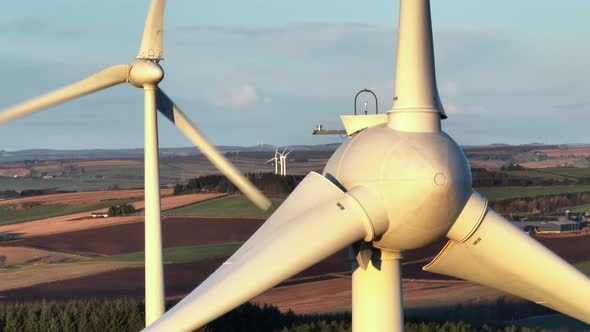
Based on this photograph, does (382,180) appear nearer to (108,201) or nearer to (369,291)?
(369,291)

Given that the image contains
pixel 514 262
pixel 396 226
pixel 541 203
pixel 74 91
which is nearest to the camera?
pixel 396 226

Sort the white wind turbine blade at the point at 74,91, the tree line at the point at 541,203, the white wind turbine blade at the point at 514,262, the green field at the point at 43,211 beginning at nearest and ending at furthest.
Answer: the white wind turbine blade at the point at 514,262 → the white wind turbine blade at the point at 74,91 → the tree line at the point at 541,203 → the green field at the point at 43,211

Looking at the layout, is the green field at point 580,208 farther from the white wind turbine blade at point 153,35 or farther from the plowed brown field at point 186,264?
the white wind turbine blade at point 153,35

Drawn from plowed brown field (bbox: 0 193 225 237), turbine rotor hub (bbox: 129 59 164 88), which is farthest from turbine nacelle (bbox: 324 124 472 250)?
plowed brown field (bbox: 0 193 225 237)

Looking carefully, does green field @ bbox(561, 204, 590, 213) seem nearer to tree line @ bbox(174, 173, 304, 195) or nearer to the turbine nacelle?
tree line @ bbox(174, 173, 304, 195)

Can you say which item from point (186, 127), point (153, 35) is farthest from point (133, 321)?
point (153, 35)

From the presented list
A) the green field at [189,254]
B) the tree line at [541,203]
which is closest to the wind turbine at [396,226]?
the green field at [189,254]

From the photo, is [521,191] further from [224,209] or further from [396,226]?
Answer: [396,226]
